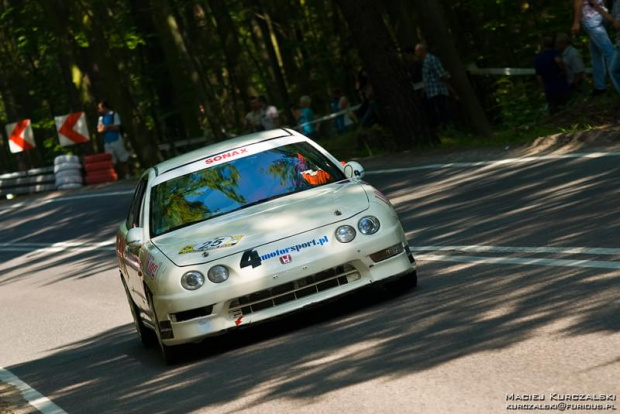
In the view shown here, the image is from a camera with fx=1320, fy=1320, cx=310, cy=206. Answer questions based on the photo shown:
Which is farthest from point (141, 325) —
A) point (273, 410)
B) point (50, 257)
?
point (50, 257)

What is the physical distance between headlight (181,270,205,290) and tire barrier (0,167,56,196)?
2606 centimetres

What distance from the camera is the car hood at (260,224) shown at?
9500mm

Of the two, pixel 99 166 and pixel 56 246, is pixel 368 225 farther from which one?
pixel 99 166

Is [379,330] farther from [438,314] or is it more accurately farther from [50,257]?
[50,257]

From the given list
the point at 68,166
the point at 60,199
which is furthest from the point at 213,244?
the point at 68,166

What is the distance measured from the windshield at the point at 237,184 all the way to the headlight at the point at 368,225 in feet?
3.05

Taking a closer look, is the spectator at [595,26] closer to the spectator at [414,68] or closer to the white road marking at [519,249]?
the white road marking at [519,249]

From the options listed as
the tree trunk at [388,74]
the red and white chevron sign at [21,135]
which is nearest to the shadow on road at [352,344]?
the tree trunk at [388,74]

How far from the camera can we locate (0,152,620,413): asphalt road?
22.6 ft

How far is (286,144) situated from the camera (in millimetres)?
11133

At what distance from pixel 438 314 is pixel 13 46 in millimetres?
42301

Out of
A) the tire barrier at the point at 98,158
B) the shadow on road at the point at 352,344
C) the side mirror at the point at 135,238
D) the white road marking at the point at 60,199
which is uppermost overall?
the side mirror at the point at 135,238

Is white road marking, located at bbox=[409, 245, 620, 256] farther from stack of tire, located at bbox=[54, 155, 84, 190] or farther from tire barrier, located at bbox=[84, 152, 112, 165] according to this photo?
stack of tire, located at bbox=[54, 155, 84, 190]

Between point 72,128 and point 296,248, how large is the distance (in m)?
26.7
